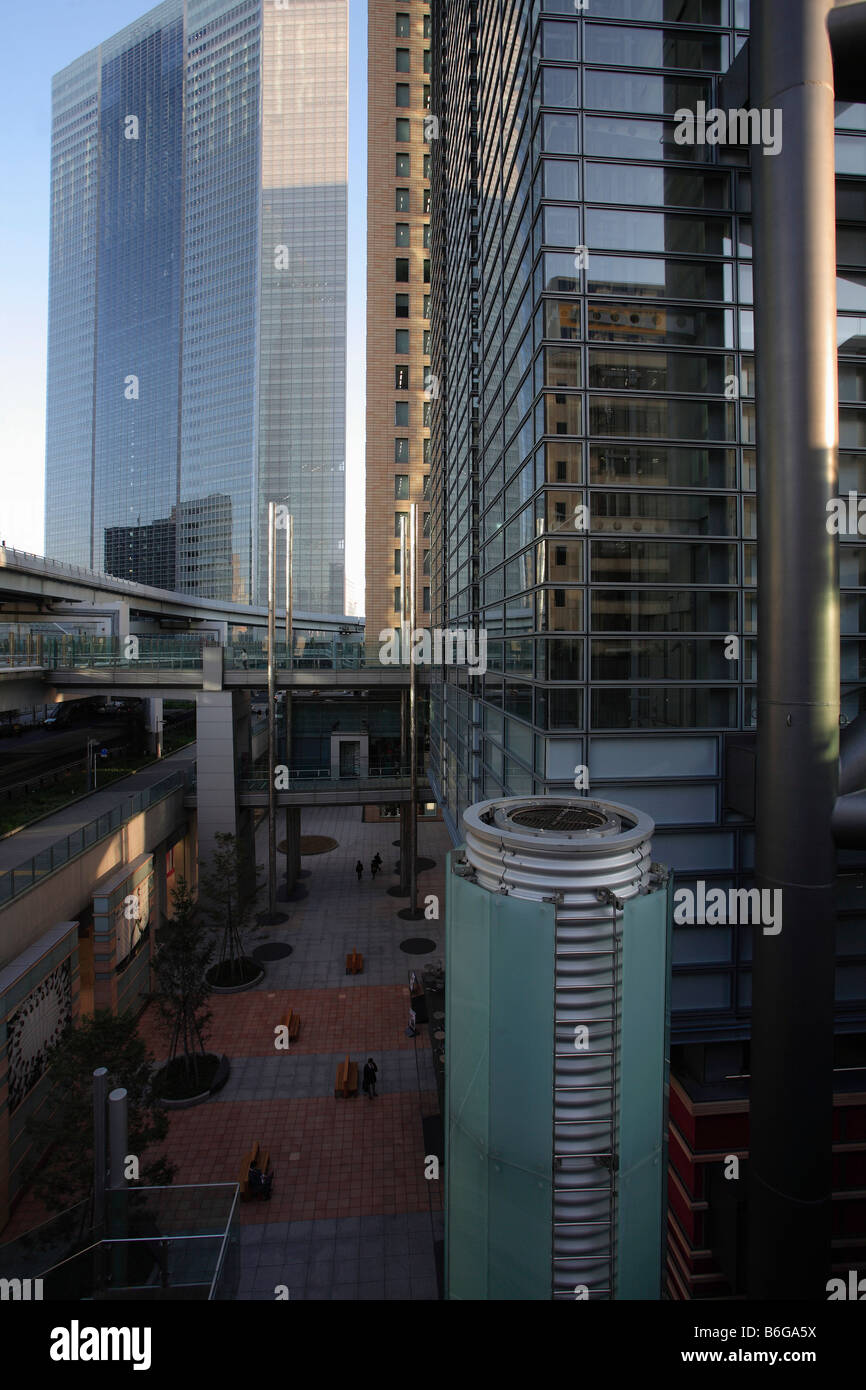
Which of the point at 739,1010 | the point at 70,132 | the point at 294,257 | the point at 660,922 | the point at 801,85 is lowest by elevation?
the point at 739,1010

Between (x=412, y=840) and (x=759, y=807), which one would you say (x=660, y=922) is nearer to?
(x=759, y=807)

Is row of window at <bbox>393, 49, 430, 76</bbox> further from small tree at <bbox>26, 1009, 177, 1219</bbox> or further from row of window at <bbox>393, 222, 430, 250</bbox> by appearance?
small tree at <bbox>26, 1009, 177, 1219</bbox>

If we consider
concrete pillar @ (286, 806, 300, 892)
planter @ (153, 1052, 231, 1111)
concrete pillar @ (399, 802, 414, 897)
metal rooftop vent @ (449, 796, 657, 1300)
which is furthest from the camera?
concrete pillar @ (286, 806, 300, 892)

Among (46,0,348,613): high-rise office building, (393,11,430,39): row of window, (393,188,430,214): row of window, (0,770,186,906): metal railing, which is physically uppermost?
(46,0,348,613): high-rise office building

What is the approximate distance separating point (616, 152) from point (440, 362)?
17200mm

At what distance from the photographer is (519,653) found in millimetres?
10625

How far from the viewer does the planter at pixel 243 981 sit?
20.1 metres

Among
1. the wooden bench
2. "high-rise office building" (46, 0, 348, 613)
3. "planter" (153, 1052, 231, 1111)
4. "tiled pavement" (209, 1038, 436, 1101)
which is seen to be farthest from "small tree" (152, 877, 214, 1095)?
"high-rise office building" (46, 0, 348, 613)

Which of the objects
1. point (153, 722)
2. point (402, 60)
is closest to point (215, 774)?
point (153, 722)

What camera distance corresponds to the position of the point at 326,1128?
13953mm

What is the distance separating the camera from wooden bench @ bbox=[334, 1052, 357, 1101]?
1489 cm

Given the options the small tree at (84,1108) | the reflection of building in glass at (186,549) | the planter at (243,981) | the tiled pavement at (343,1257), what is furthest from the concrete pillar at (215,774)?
the reflection of building in glass at (186,549)

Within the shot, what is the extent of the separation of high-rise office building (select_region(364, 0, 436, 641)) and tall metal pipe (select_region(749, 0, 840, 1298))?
3378 centimetres

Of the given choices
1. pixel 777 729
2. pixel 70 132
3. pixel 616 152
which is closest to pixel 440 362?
pixel 616 152
